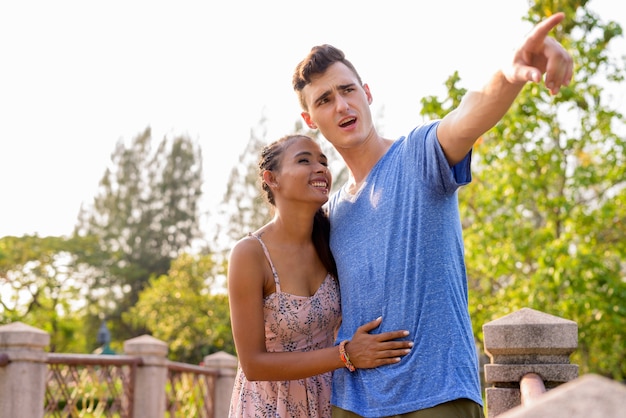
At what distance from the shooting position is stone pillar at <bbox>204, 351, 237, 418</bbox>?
9.70m

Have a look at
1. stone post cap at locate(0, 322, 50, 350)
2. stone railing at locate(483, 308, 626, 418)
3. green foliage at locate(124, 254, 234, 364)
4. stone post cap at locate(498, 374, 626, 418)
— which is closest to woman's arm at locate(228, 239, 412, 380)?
stone railing at locate(483, 308, 626, 418)

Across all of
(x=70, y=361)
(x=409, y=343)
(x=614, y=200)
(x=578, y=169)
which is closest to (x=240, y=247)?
(x=409, y=343)

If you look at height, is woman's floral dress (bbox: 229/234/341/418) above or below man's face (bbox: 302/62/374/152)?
below

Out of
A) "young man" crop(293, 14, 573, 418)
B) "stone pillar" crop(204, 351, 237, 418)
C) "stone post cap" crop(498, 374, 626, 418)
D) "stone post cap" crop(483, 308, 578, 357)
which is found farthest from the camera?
"stone pillar" crop(204, 351, 237, 418)

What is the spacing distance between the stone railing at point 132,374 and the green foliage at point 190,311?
34.5 ft

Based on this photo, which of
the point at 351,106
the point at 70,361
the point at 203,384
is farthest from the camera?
the point at 203,384

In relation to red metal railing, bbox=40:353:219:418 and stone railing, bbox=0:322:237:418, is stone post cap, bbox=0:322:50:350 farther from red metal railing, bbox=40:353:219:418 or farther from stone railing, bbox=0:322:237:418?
red metal railing, bbox=40:353:219:418

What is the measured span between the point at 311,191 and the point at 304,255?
26 cm

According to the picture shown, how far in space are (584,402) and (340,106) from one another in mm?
1796

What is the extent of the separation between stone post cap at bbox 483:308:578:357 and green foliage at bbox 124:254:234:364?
17.5 m

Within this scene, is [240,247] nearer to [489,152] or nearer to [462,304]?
[462,304]

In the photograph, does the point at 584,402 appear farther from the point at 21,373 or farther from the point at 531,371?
the point at 21,373

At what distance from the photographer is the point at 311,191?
2895 millimetres

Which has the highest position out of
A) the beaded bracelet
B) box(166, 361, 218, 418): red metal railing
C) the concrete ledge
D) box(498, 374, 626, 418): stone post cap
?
the beaded bracelet
